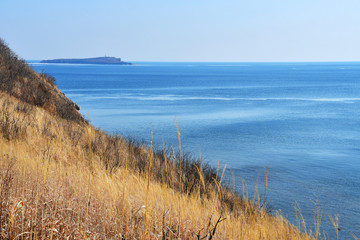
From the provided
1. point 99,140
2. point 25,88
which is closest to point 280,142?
point 25,88

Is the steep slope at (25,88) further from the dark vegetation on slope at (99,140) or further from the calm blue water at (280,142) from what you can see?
the calm blue water at (280,142)

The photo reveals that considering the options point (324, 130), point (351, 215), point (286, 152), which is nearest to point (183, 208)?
point (351, 215)

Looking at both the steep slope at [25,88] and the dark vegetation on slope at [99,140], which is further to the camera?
the steep slope at [25,88]

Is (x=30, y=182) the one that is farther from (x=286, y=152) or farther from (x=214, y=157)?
(x=286, y=152)

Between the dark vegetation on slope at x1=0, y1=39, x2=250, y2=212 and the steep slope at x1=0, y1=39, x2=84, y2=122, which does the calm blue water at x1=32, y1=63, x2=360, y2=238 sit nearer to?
the dark vegetation on slope at x1=0, y1=39, x2=250, y2=212

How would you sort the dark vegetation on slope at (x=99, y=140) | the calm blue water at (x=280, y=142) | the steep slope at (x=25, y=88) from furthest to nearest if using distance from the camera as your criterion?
the calm blue water at (x=280, y=142), the steep slope at (x=25, y=88), the dark vegetation on slope at (x=99, y=140)

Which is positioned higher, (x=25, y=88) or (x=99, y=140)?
(x=25, y=88)

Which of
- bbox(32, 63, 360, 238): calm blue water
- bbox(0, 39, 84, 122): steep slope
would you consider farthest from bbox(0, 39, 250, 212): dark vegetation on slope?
bbox(32, 63, 360, 238): calm blue water

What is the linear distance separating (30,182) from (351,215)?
13.5 meters

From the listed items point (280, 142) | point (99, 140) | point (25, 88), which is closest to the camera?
point (99, 140)

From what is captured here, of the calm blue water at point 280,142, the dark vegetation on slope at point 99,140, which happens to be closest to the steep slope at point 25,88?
the dark vegetation on slope at point 99,140

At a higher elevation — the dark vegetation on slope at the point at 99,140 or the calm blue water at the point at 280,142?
the dark vegetation on slope at the point at 99,140

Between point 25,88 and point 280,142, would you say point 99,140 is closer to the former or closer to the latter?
point 25,88

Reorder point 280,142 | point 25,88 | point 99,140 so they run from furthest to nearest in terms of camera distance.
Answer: point 280,142
point 25,88
point 99,140
